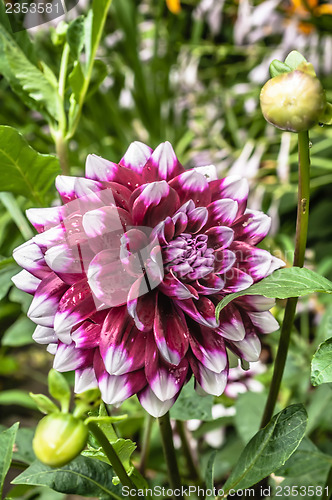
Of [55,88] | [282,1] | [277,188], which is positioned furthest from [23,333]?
[282,1]

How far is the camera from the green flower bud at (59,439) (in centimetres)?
13

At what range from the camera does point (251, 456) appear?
199 mm

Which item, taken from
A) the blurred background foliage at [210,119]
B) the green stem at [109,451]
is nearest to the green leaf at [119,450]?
the green stem at [109,451]

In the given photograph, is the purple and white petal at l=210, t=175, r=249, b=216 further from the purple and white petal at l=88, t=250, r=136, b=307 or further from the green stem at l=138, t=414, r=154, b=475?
the green stem at l=138, t=414, r=154, b=475

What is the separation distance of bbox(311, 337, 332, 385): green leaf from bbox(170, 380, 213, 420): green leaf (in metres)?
→ 0.09

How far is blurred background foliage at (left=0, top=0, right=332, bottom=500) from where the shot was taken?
0.59m

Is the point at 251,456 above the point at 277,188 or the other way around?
above

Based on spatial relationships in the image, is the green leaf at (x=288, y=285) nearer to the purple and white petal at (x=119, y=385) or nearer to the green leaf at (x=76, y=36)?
the purple and white petal at (x=119, y=385)

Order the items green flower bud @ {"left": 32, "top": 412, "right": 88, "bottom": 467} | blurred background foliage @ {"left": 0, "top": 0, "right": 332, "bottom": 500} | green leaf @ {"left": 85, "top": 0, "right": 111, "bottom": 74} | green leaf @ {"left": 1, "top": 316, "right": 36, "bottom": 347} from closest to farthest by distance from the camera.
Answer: green flower bud @ {"left": 32, "top": 412, "right": 88, "bottom": 467} → green leaf @ {"left": 85, "top": 0, "right": 111, "bottom": 74} → green leaf @ {"left": 1, "top": 316, "right": 36, "bottom": 347} → blurred background foliage @ {"left": 0, "top": 0, "right": 332, "bottom": 500}

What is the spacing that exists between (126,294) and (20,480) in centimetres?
9

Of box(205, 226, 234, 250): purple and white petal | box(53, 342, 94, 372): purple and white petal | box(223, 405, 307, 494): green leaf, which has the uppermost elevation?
box(205, 226, 234, 250): purple and white petal

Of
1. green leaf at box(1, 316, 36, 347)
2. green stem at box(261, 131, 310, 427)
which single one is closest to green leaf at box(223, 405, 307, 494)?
green stem at box(261, 131, 310, 427)

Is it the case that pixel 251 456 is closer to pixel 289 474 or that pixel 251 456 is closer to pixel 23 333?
pixel 289 474

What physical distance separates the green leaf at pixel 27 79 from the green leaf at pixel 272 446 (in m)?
0.18
